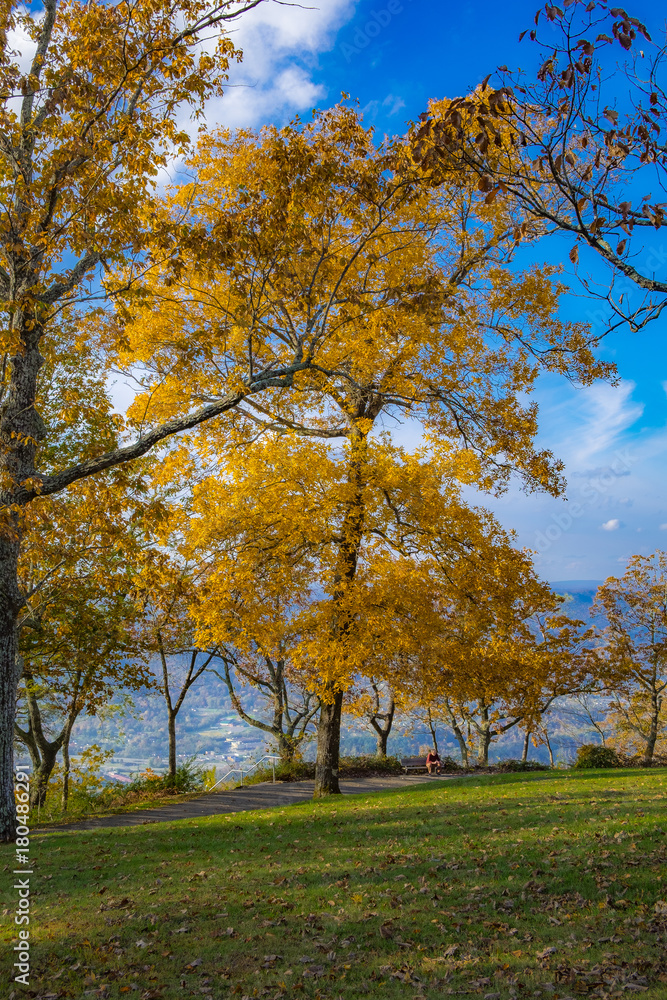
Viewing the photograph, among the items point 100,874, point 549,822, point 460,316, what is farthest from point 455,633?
point 100,874

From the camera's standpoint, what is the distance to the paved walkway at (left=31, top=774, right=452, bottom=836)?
13.2 meters

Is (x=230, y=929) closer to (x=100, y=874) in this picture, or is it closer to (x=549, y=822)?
(x=100, y=874)

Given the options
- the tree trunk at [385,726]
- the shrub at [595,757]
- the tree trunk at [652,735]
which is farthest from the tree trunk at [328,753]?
the tree trunk at [652,735]

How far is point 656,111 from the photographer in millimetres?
4691

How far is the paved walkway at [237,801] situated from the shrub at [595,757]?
508 centimetres

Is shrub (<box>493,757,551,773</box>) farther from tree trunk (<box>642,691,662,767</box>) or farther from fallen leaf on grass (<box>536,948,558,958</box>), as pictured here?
fallen leaf on grass (<box>536,948,558,958</box>)

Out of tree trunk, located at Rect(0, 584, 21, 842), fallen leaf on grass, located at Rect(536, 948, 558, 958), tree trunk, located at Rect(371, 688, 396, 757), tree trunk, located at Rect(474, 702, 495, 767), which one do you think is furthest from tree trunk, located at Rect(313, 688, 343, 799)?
tree trunk, located at Rect(474, 702, 495, 767)

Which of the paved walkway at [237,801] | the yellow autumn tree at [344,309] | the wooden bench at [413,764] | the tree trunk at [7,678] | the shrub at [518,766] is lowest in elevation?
the shrub at [518,766]

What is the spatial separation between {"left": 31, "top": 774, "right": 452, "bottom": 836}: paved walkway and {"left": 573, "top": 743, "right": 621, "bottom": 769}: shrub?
5.08 meters

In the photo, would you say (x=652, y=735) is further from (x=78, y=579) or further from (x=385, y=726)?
(x=78, y=579)

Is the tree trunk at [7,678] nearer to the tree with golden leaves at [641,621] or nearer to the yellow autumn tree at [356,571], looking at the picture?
the yellow autumn tree at [356,571]

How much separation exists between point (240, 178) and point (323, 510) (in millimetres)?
6627

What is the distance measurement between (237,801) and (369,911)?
421 inches

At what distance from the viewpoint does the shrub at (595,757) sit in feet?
65.2
